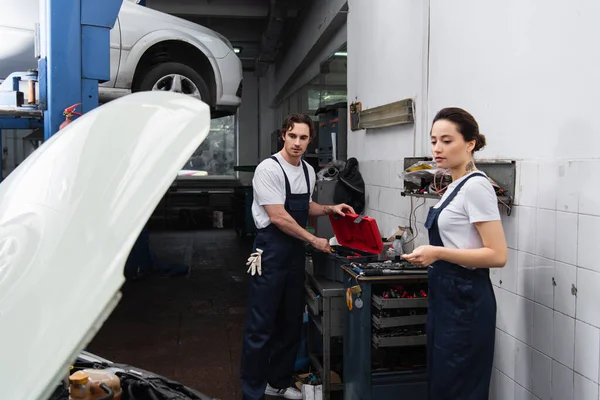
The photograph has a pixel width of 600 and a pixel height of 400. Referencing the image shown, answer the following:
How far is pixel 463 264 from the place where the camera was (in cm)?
200

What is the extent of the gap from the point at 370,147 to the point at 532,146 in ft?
7.61

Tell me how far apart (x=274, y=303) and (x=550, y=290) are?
4.97 feet

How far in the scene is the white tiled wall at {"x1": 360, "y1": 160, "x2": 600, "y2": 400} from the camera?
1.99 m

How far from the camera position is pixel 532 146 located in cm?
235

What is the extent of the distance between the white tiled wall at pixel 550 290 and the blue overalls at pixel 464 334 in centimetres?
32

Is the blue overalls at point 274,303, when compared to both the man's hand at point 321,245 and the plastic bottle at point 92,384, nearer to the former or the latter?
the man's hand at point 321,245

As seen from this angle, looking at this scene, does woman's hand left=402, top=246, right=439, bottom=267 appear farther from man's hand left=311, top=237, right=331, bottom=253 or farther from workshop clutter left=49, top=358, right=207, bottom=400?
man's hand left=311, top=237, right=331, bottom=253

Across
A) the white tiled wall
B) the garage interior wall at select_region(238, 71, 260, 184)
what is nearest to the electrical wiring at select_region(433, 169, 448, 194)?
the white tiled wall

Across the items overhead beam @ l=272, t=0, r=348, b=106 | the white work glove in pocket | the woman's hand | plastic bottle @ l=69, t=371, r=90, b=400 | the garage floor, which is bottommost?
the garage floor

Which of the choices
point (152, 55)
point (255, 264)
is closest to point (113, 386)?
point (255, 264)

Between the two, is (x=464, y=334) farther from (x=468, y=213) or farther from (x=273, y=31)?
(x=273, y=31)

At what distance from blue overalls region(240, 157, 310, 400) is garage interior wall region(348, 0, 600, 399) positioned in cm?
111

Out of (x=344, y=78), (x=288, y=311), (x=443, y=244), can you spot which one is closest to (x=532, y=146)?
(x=443, y=244)

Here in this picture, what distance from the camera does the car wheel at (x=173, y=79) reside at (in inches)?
214
